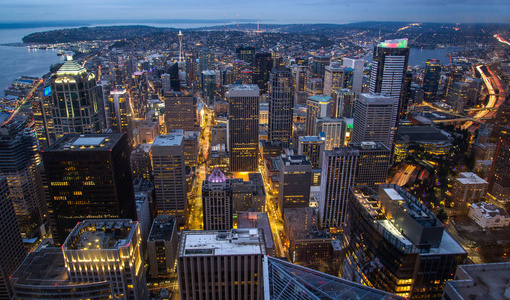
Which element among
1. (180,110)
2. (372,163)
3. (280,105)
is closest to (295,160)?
(372,163)

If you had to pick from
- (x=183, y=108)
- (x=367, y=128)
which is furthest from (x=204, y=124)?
(x=367, y=128)

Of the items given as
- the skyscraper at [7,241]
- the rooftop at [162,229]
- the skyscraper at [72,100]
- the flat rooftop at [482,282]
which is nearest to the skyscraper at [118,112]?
the skyscraper at [72,100]

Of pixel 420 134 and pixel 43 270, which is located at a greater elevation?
pixel 43 270

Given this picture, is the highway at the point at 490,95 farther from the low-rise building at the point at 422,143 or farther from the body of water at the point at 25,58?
the low-rise building at the point at 422,143

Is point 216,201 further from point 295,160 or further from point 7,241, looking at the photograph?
point 7,241

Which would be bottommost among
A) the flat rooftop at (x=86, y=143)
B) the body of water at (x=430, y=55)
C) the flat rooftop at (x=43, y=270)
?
the flat rooftop at (x=43, y=270)

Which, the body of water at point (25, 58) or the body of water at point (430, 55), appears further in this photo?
the body of water at point (430, 55)

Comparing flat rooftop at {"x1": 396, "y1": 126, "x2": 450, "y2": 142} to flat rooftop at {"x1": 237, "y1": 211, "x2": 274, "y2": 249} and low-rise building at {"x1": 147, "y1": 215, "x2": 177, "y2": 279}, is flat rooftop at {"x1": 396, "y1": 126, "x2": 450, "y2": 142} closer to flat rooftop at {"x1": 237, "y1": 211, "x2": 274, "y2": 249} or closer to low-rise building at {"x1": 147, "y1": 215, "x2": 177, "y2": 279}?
flat rooftop at {"x1": 237, "y1": 211, "x2": 274, "y2": 249}
